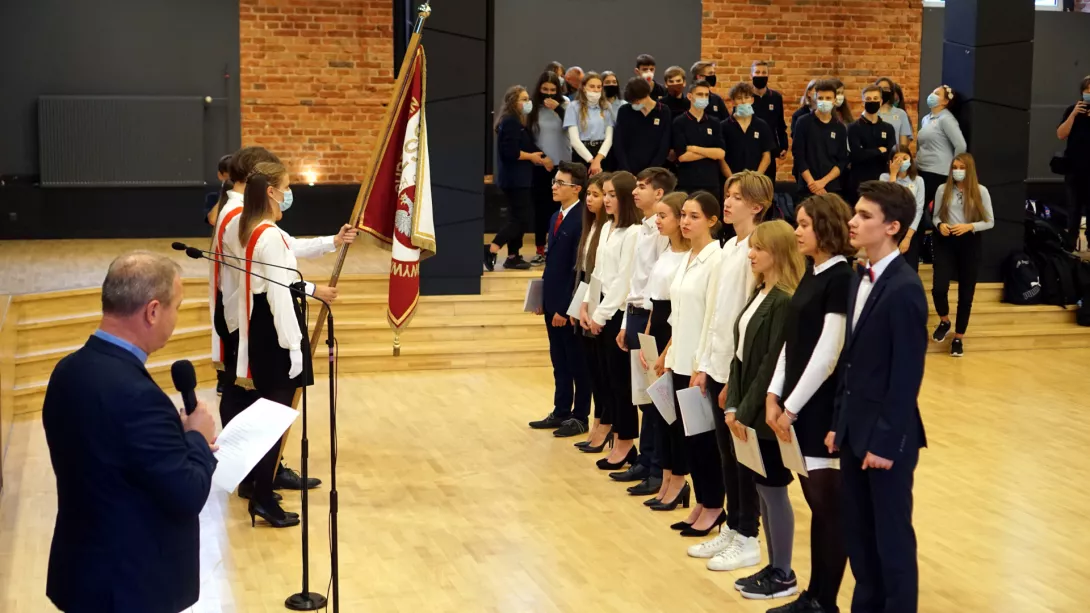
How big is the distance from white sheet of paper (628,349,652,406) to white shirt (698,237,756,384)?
866 millimetres

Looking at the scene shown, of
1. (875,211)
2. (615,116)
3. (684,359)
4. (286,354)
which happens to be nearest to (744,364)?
(684,359)

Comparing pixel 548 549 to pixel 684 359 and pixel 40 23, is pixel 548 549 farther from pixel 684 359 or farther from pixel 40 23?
pixel 40 23

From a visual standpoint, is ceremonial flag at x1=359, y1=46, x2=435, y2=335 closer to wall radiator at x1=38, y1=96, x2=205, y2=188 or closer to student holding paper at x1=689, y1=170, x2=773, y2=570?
student holding paper at x1=689, y1=170, x2=773, y2=570

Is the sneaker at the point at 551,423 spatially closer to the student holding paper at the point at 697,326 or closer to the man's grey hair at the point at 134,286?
the student holding paper at the point at 697,326

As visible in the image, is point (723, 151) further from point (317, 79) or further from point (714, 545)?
point (714, 545)

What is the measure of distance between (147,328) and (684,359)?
9.77 ft

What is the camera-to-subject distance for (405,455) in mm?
6820

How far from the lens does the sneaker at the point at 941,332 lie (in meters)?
10.1

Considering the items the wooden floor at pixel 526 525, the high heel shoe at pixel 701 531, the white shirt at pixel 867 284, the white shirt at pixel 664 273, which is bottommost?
the wooden floor at pixel 526 525

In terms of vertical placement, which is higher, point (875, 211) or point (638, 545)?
point (875, 211)

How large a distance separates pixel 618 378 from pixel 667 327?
0.69 meters

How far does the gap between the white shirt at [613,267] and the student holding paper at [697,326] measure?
0.69 meters

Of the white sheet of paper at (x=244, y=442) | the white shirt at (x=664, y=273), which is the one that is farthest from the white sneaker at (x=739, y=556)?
the white sheet of paper at (x=244, y=442)

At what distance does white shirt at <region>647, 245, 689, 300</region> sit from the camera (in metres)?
Result: 5.61
